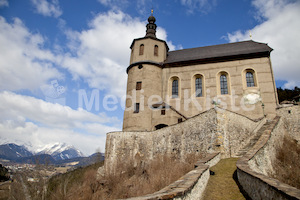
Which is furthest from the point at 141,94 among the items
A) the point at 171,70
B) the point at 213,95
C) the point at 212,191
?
the point at 212,191

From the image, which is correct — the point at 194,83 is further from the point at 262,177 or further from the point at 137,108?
the point at 262,177

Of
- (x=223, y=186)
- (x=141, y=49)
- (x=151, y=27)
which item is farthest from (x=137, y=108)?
(x=223, y=186)

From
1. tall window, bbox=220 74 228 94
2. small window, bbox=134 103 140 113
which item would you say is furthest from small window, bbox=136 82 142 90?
tall window, bbox=220 74 228 94

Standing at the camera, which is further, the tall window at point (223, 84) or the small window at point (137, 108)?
the tall window at point (223, 84)

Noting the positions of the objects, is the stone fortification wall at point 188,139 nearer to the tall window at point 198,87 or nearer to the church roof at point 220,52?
the tall window at point 198,87

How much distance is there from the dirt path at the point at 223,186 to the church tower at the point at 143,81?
515 inches

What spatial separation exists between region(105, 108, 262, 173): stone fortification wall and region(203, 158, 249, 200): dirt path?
2.92m

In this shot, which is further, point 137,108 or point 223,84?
point 223,84

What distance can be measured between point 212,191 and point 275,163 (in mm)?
7918

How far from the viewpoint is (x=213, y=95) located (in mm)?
22609

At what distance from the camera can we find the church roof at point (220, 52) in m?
22.5

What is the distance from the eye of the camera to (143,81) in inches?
937

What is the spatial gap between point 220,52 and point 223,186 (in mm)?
21207

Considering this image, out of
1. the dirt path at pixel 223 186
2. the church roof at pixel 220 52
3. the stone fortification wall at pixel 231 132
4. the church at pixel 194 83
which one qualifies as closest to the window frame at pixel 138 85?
the church at pixel 194 83
